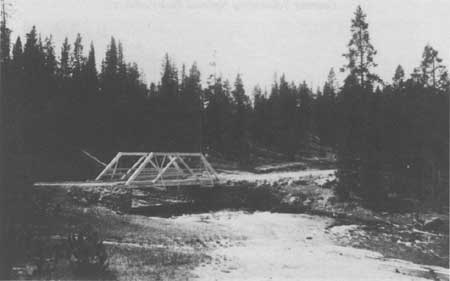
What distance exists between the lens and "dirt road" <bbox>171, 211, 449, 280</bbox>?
34.7 feet

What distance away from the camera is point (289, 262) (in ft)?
39.2

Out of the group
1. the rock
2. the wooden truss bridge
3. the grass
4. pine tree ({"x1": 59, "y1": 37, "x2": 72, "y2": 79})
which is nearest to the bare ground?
the grass

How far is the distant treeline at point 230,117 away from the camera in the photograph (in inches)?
900

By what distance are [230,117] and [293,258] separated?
141 feet

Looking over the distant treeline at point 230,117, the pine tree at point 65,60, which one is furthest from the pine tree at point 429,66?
the pine tree at point 65,60

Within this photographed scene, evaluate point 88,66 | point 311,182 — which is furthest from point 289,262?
point 88,66

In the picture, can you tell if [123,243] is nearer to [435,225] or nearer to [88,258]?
[88,258]

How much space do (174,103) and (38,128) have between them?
19.9 m

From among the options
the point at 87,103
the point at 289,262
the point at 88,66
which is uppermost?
the point at 88,66

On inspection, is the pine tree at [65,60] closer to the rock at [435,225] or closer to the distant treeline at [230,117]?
the distant treeline at [230,117]

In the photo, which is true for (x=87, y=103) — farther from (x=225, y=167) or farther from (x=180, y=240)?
(x=180, y=240)

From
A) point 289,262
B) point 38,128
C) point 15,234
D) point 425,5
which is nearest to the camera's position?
point 15,234

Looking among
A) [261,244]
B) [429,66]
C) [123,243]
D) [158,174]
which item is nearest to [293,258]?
[261,244]

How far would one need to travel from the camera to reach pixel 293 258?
12531 millimetres
